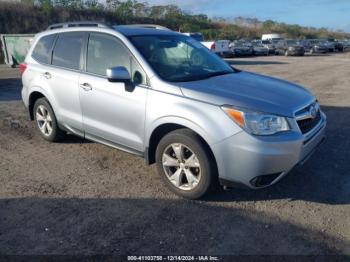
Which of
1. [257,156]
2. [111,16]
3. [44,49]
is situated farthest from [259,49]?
[257,156]

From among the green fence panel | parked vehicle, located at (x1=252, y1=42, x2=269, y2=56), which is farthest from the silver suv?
parked vehicle, located at (x1=252, y1=42, x2=269, y2=56)

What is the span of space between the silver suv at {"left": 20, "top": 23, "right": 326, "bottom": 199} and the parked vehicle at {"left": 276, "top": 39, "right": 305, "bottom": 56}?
32407 millimetres

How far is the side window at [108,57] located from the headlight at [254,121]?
46.7 inches

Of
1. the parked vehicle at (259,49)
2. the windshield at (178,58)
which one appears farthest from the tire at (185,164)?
the parked vehicle at (259,49)

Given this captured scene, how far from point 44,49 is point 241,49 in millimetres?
29166

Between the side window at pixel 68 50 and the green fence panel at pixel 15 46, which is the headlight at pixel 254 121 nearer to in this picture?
the side window at pixel 68 50

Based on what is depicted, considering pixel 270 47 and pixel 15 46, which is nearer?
pixel 15 46

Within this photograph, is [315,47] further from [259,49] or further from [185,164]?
[185,164]

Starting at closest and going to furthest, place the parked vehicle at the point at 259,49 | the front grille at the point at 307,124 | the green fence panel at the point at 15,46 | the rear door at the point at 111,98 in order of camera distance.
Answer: the front grille at the point at 307,124, the rear door at the point at 111,98, the green fence panel at the point at 15,46, the parked vehicle at the point at 259,49

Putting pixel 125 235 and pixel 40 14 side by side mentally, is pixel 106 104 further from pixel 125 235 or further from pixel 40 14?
pixel 40 14

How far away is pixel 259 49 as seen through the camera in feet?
117

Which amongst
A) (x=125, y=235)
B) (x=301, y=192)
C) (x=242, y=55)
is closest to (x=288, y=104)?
(x=301, y=192)

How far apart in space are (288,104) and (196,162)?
1.15 m

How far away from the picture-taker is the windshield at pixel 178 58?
14.6 feet
